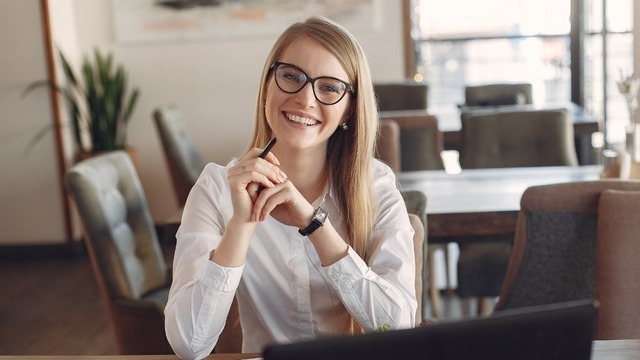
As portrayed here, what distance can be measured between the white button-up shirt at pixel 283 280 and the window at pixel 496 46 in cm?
469

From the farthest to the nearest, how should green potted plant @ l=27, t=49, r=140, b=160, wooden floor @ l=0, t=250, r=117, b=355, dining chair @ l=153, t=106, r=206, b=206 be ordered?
green potted plant @ l=27, t=49, r=140, b=160 < dining chair @ l=153, t=106, r=206, b=206 < wooden floor @ l=0, t=250, r=117, b=355

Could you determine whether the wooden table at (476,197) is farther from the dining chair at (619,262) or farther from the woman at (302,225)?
the woman at (302,225)

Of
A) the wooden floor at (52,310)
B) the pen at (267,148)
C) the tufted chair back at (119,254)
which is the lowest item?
the wooden floor at (52,310)

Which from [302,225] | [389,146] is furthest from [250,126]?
[302,225]

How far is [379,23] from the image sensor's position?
6.38 m

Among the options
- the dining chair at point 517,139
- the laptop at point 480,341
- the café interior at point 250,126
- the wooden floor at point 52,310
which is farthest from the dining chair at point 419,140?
Result: the laptop at point 480,341

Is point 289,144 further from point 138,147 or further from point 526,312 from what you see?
point 138,147

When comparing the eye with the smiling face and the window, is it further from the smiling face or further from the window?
the window

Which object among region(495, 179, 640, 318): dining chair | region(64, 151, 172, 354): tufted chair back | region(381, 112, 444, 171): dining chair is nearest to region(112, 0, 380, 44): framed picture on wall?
region(381, 112, 444, 171): dining chair

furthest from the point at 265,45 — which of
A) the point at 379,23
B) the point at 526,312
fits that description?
the point at 526,312

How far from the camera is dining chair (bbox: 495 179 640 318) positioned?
7.28 feet

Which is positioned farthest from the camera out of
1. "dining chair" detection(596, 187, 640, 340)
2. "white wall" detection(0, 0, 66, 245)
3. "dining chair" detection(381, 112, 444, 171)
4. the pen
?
"white wall" detection(0, 0, 66, 245)

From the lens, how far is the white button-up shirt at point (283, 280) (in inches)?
70.4

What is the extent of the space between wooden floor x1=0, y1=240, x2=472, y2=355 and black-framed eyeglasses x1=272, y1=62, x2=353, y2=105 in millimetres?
2443
